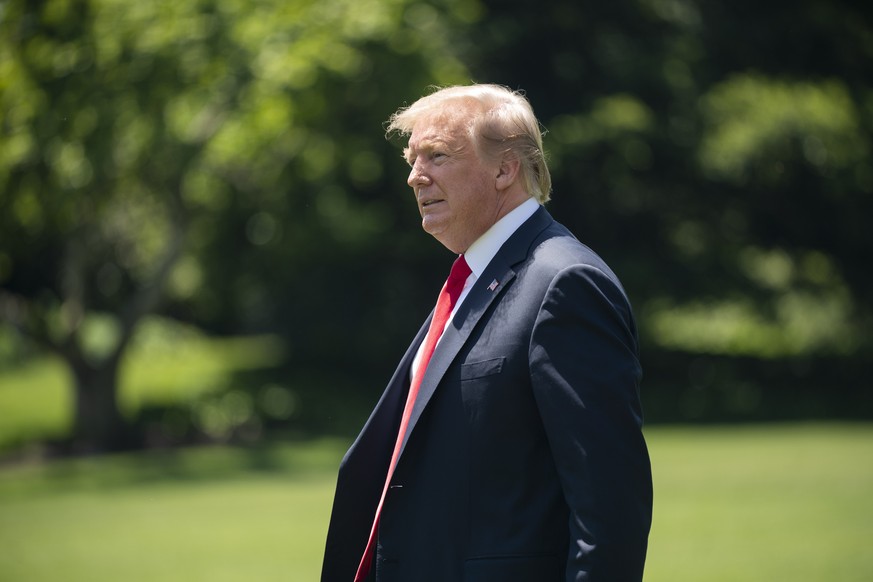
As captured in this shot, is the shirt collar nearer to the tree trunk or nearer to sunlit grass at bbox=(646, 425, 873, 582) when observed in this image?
sunlit grass at bbox=(646, 425, 873, 582)

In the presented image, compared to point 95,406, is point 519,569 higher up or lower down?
higher up

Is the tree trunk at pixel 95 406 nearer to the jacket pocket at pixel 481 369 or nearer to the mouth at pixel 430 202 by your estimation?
the mouth at pixel 430 202

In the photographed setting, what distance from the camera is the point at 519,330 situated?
265 centimetres

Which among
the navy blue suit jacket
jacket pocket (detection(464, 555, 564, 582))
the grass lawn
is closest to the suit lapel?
the navy blue suit jacket

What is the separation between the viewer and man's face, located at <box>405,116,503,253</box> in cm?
287

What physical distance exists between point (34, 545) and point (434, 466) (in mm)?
9126

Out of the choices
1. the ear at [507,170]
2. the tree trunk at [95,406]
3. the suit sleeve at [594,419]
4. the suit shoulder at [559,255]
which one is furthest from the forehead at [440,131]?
the tree trunk at [95,406]

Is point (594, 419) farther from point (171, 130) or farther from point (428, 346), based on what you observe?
point (171, 130)

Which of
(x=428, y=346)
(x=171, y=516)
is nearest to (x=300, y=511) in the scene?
(x=171, y=516)

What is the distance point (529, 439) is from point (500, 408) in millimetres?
108

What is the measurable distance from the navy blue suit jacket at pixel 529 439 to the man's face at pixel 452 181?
125 millimetres

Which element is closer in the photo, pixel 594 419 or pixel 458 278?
pixel 594 419

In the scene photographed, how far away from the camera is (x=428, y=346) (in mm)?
2969

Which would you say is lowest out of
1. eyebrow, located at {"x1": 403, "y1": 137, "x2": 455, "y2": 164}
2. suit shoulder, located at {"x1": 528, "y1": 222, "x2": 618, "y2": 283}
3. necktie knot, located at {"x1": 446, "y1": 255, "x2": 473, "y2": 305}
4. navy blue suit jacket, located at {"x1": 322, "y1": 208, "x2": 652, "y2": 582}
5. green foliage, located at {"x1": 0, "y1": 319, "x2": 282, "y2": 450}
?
green foliage, located at {"x1": 0, "y1": 319, "x2": 282, "y2": 450}
